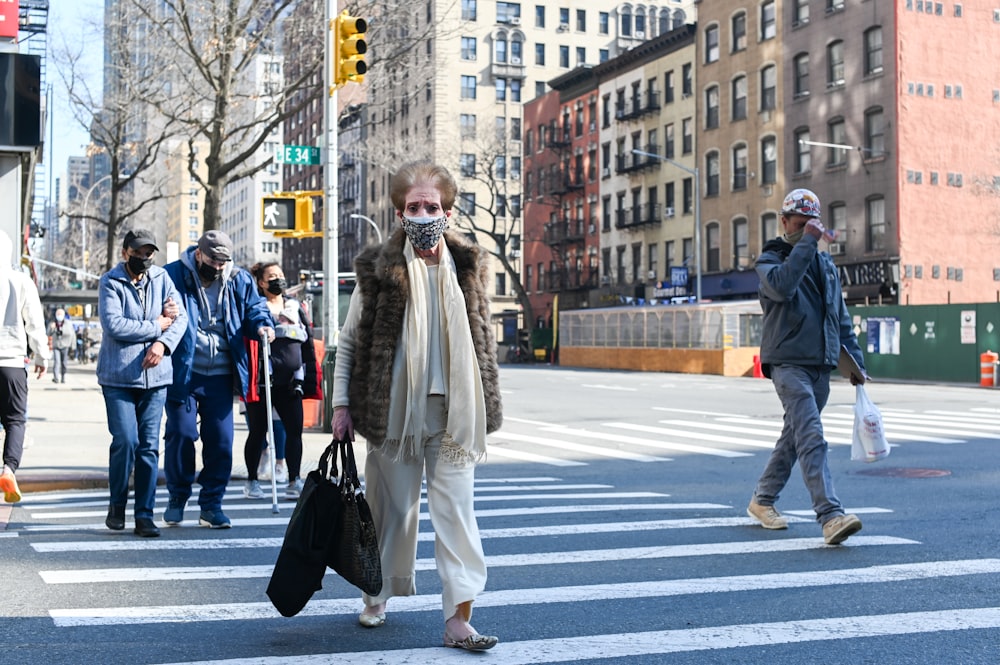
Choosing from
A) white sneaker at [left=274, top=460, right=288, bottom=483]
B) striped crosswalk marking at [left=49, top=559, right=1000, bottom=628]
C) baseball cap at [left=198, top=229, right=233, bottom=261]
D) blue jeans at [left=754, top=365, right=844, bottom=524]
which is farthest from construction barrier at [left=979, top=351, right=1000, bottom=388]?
baseball cap at [left=198, top=229, right=233, bottom=261]

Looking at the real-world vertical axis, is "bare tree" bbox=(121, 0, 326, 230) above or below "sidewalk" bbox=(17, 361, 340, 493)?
above

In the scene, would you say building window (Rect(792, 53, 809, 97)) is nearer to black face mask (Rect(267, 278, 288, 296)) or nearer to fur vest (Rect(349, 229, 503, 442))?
black face mask (Rect(267, 278, 288, 296))

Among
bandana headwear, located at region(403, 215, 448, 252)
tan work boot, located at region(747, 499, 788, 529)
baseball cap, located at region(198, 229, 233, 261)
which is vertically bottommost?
tan work boot, located at region(747, 499, 788, 529)

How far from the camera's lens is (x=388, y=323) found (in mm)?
5105

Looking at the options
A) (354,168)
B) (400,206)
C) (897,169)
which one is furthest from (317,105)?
(400,206)

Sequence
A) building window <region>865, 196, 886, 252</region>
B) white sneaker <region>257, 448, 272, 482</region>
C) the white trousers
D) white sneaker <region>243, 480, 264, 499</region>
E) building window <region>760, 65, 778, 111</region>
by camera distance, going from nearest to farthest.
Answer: the white trousers < white sneaker <region>243, 480, 264, 499</region> < white sneaker <region>257, 448, 272, 482</region> < building window <region>865, 196, 886, 252</region> < building window <region>760, 65, 778, 111</region>

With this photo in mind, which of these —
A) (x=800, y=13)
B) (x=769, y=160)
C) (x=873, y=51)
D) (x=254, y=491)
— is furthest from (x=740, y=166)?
(x=254, y=491)

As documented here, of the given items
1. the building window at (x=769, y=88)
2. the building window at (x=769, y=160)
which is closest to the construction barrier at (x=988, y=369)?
the building window at (x=769, y=160)

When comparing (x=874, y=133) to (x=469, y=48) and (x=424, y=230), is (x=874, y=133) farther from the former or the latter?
(x=469, y=48)

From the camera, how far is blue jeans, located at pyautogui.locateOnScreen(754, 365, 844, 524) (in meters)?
7.51

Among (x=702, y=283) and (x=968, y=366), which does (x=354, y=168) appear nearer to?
(x=702, y=283)

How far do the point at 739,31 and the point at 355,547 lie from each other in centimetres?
5281

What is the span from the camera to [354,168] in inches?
4082

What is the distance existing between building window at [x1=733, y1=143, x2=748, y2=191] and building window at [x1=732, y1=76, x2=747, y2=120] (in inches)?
52.5
